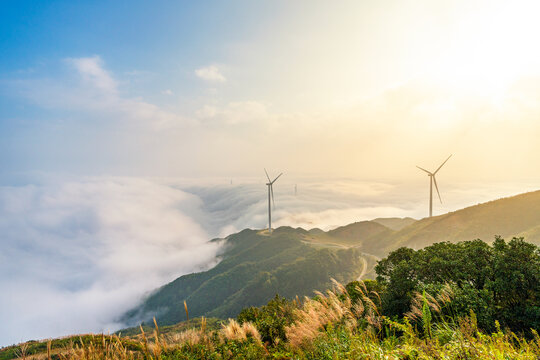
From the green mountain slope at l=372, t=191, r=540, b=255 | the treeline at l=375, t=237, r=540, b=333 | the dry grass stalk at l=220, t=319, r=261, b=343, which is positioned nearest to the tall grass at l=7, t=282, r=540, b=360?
the dry grass stalk at l=220, t=319, r=261, b=343

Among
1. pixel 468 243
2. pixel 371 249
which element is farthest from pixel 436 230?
pixel 468 243

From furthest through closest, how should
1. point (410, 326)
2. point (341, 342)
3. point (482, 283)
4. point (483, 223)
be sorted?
point (483, 223)
point (482, 283)
point (341, 342)
point (410, 326)

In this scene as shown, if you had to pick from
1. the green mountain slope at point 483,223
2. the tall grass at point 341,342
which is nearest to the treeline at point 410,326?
the tall grass at point 341,342

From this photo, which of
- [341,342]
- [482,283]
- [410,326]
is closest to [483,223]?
[482,283]

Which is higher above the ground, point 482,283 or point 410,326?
point 410,326

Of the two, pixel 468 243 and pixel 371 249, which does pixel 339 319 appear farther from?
pixel 371 249

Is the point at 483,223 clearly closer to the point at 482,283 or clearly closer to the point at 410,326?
the point at 482,283

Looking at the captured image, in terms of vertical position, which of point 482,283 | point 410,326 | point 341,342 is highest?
point 410,326

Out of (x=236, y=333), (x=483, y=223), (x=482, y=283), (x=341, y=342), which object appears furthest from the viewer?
(x=483, y=223)

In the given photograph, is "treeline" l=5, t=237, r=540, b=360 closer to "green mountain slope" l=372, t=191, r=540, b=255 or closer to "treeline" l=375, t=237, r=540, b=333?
"treeline" l=375, t=237, r=540, b=333
